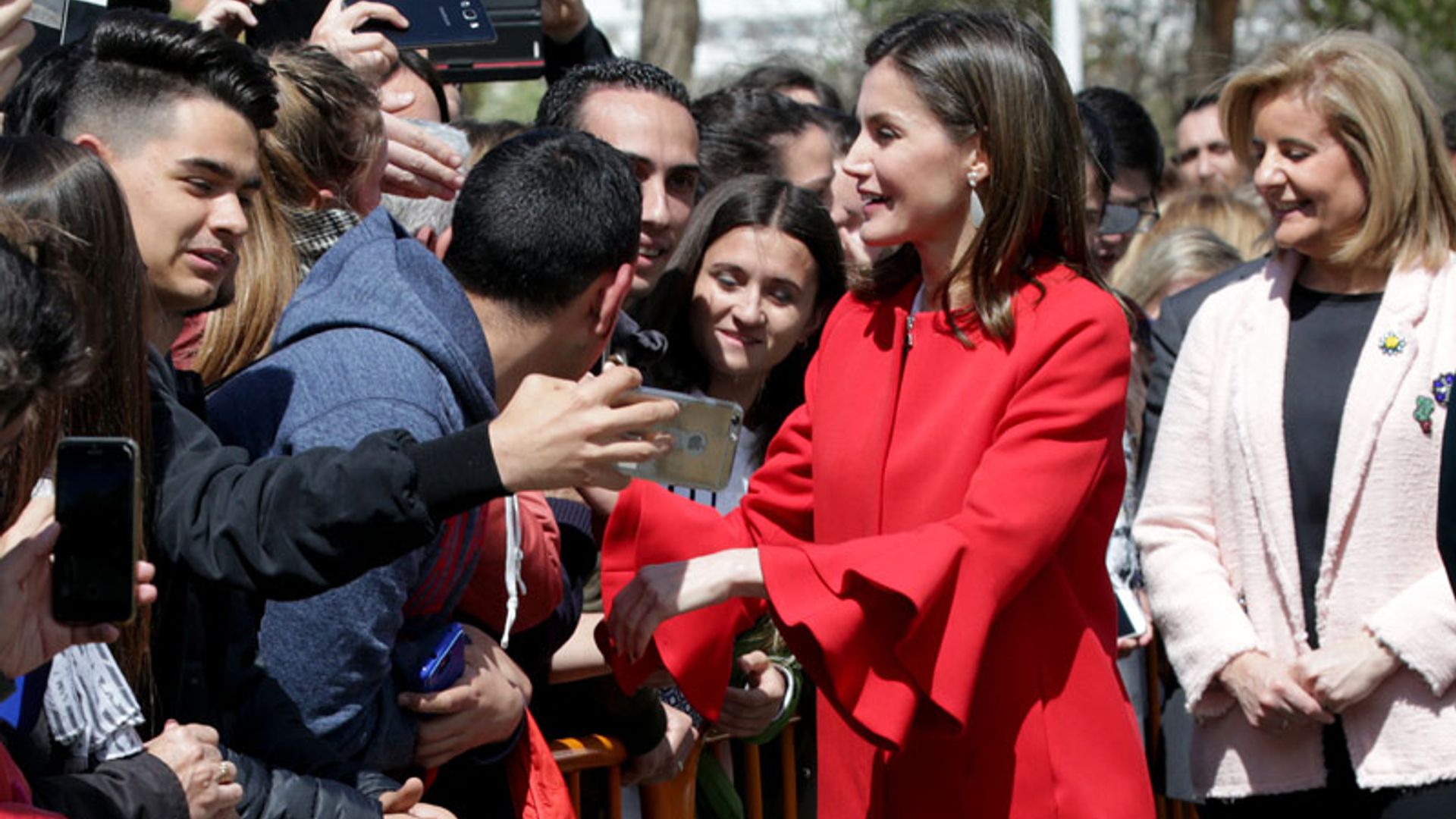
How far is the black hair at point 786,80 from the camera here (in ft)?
22.0

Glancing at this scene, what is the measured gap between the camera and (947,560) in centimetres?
301

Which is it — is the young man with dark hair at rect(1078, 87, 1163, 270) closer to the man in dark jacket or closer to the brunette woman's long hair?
the man in dark jacket

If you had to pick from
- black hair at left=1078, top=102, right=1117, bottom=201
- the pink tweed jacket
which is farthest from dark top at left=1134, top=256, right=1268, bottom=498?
the pink tweed jacket

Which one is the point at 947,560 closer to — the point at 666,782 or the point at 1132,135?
the point at 666,782

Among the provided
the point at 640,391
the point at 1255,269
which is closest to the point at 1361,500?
the point at 1255,269

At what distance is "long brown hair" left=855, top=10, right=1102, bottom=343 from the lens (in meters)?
3.25

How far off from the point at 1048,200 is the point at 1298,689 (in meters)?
1.31

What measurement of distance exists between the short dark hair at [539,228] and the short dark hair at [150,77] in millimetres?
397

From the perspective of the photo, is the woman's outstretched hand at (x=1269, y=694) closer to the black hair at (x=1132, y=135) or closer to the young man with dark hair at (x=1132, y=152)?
the young man with dark hair at (x=1132, y=152)

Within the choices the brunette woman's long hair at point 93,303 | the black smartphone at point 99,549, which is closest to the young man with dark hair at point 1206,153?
the brunette woman's long hair at point 93,303

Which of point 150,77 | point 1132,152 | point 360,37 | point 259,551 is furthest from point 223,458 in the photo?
point 1132,152

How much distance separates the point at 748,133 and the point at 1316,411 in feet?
6.50

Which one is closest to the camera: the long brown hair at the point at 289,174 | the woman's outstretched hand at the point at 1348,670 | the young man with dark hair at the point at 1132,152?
the long brown hair at the point at 289,174

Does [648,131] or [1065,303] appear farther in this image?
[648,131]
